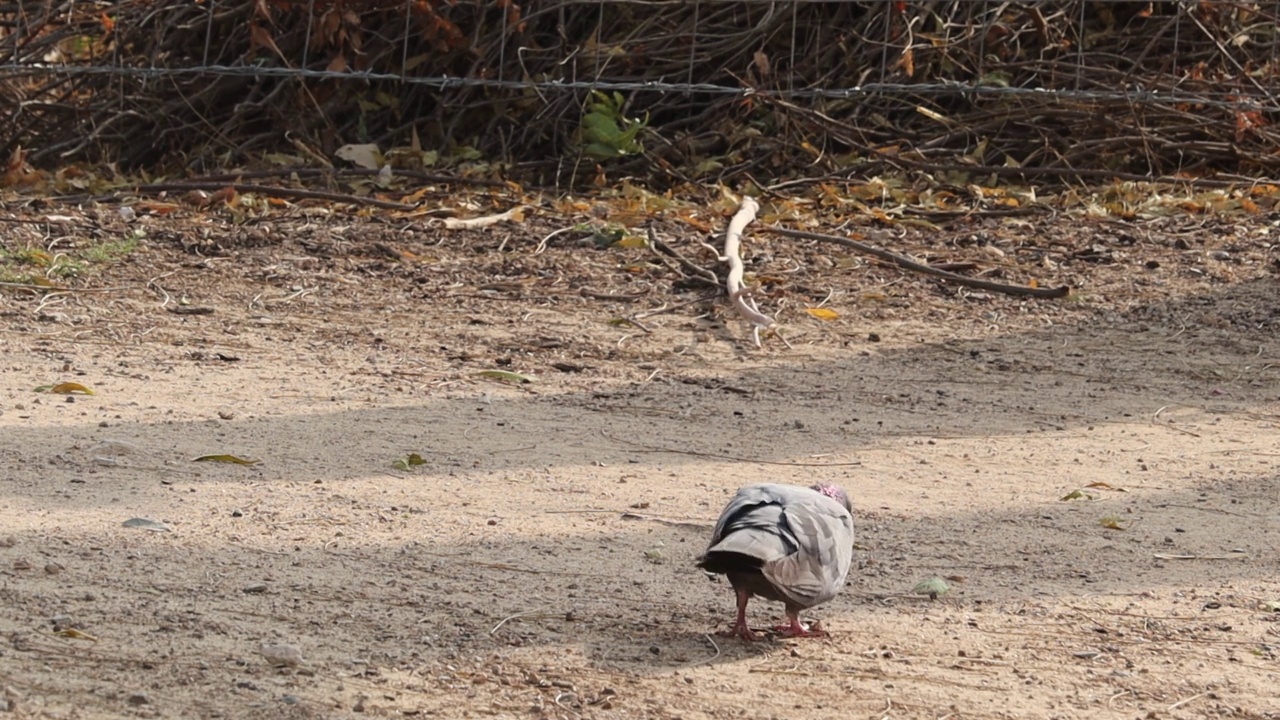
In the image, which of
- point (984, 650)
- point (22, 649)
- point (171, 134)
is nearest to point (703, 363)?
point (984, 650)

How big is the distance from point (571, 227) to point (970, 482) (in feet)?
11.3

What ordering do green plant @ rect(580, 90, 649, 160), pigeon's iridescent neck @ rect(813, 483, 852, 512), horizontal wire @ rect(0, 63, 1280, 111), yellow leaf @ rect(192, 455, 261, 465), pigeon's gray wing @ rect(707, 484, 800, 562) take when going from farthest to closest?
green plant @ rect(580, 90, 649, 160) < horizontal wire @ rect(0, 63, 1280, 111) < yellow leaf @ rect(192, 455, 261, 465) < pigeon's iridescent neck @ rect(813, 483, 852, 512) < pigeon's gray wing @ rect(707, 484, 800, 562)

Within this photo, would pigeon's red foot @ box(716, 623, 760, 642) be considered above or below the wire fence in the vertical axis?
below

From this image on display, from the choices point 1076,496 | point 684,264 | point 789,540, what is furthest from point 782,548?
point 684,264

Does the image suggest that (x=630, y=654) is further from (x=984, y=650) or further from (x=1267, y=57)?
(x=1267, y=57)

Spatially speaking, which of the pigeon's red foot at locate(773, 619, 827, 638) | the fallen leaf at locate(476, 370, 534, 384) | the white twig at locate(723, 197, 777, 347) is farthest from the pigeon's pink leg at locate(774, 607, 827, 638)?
the white twig at locate(723, 197, 777, 347)

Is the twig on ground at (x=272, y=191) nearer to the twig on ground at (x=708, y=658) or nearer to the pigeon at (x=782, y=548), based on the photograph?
the twig on ground at (x=708, y=658)

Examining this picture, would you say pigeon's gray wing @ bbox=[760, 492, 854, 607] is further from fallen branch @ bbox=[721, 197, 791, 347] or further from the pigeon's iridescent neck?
fallen branch @ bbox=[721, 197, 791, 347]

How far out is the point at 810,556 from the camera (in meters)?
3.28

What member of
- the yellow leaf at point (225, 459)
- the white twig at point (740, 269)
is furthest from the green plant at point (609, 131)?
the yellow leaf at point (225, 459)

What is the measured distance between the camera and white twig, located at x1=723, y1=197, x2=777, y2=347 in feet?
21.8

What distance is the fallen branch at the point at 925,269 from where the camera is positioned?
23.5ft

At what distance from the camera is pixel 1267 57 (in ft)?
30.6

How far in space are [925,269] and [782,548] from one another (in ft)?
14.2
